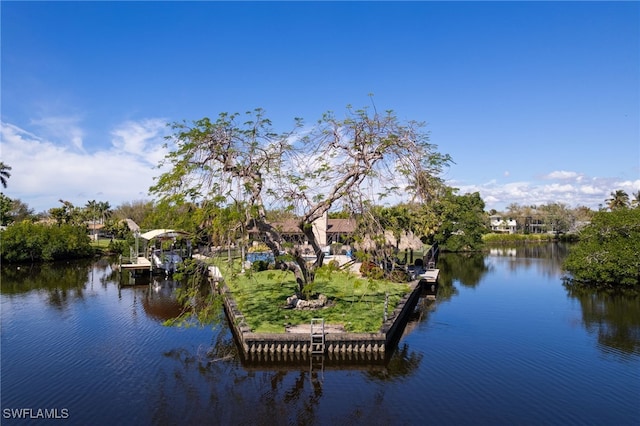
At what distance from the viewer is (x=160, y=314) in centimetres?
2331

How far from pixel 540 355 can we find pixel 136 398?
550 inches

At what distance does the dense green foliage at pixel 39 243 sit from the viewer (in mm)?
43906

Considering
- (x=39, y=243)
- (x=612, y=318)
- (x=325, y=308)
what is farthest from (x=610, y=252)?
(x=39, y=243)

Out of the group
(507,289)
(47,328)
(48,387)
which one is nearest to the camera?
(48,387)

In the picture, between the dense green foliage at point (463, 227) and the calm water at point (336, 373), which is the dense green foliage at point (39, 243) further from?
the dense green foliage at point (463, 227)

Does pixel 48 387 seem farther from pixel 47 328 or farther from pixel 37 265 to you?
pixel 37 265

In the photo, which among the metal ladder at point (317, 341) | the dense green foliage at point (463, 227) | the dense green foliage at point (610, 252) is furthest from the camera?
the dense green foliage at point (463, 227)

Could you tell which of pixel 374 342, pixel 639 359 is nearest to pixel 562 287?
pixel 639 359

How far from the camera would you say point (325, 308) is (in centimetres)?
2020

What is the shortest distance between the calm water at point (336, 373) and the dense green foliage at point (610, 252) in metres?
6.95

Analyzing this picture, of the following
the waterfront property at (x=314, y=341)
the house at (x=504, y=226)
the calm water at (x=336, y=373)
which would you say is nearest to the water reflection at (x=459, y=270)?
the calm water at (x=336, y=373)

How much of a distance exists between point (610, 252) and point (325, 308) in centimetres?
2281

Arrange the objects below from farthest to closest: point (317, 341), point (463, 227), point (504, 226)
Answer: point (504, 226), point (463, 227), point (317, 341)

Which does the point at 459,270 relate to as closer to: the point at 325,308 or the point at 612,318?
the point at 612,318
